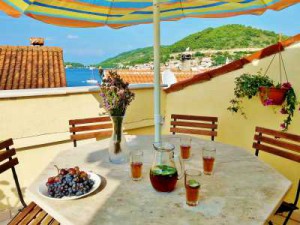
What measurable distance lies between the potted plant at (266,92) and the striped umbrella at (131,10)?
2.22ft

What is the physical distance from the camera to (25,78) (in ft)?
27.8

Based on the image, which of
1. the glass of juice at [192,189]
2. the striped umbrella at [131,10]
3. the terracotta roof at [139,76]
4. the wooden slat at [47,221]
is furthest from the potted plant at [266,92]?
the terracotta roof at [139,76]

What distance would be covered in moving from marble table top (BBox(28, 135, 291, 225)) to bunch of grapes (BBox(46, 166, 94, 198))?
42mm

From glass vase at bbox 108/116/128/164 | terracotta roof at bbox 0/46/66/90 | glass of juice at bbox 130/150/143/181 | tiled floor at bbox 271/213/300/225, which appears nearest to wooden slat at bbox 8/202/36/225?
glass vase at bbox 108/116/128/164

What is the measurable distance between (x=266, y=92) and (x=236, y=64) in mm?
539

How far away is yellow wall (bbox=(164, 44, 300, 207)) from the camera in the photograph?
266 centimetres

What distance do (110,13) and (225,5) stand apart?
0.93 metres

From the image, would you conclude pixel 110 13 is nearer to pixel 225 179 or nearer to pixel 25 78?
pixel 225 179

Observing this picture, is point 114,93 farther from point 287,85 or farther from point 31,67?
point 31,67

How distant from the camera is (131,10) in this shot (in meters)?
2.30

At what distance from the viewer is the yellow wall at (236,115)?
8.74 feet

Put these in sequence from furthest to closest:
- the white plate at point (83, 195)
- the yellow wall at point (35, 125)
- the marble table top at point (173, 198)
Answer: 1. the yellow wall at point (35, 125)
2. the white plate at point (83, 195)
3. the marble table top at point (173, 198)

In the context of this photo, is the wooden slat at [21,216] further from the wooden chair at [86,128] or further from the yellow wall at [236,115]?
the yellow wall at [236,115]

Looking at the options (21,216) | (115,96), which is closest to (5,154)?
(21,216)
